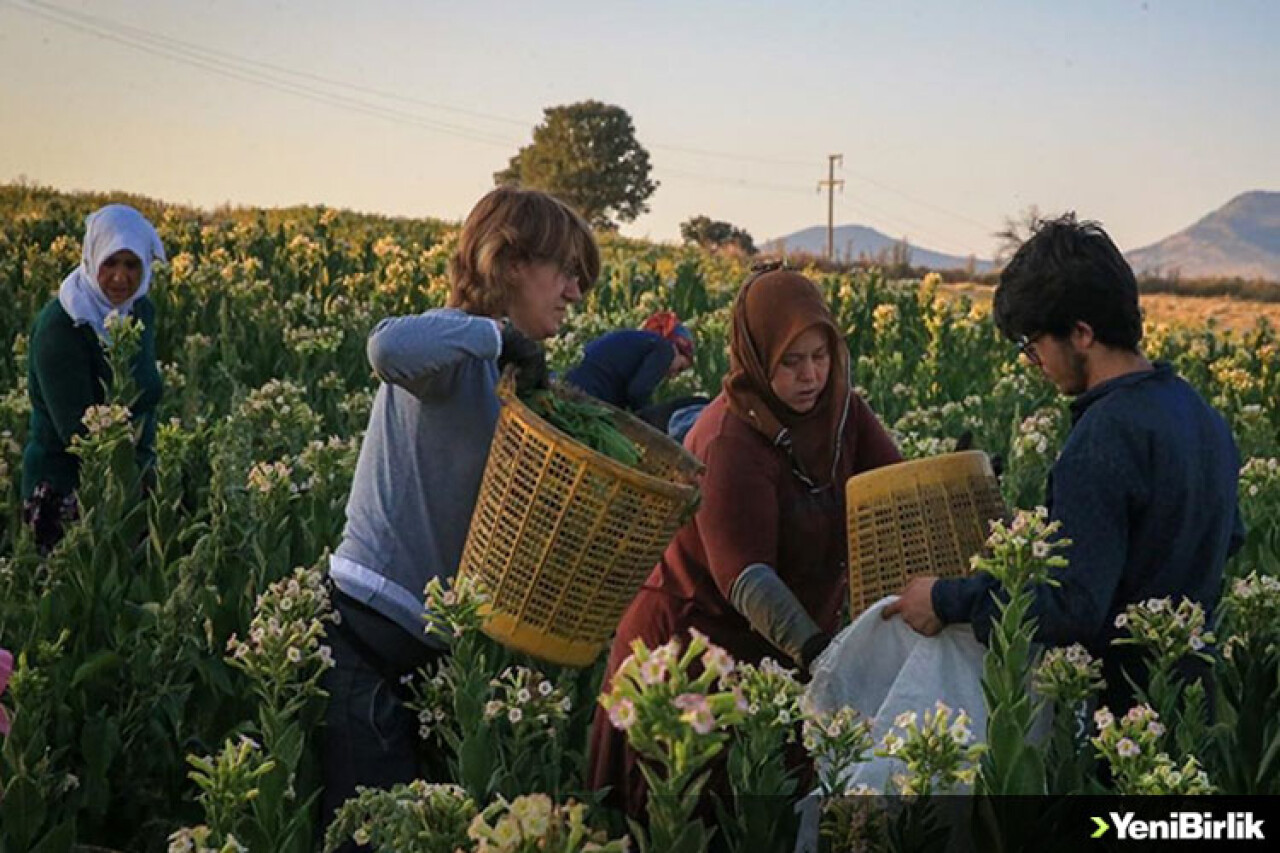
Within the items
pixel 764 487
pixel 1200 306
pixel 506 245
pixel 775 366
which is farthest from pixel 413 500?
pixel 1200 306

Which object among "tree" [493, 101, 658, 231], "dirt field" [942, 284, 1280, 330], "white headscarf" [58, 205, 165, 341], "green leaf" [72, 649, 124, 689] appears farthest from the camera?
"tree" [493, 101, 658, 231]

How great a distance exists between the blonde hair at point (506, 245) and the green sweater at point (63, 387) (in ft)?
6.88

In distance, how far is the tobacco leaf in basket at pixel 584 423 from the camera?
3.46 meters

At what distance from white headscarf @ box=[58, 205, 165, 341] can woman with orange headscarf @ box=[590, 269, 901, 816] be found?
8.27 ft

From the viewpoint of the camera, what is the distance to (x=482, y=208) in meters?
3.58

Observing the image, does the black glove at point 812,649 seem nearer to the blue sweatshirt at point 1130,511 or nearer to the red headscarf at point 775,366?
the blue sweatshirt at point 1130,511

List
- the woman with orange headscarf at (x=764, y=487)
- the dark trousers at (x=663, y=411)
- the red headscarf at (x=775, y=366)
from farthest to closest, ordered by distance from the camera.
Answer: the dark trousers at (x=663, y=411) → the red headscarf at (x=775, y=366) → the woman with orange headscarf at (x=764, y=487)

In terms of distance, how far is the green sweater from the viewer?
17.5 ft

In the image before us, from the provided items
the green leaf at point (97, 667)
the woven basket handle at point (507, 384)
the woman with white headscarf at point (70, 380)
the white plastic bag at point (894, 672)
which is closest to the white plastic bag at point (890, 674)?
the white plastic bag at point (894, 672)

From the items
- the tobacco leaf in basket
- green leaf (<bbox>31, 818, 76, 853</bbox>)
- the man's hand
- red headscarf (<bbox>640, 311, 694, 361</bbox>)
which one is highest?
red headscarf (<bbox>640, 311, 694, 361</bbox>)

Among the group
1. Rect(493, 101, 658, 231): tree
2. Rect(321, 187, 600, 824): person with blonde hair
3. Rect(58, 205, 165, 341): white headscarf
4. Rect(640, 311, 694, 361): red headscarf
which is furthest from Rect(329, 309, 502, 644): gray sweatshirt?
Rect(493, 101, 658, 231): tree

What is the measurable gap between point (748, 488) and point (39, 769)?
1.58 m

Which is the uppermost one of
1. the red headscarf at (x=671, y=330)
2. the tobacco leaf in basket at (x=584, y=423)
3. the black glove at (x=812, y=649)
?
the red headscarf at (x=671, y=330)

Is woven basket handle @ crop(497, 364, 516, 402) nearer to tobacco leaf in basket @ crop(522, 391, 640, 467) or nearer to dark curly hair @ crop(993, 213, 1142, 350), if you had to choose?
tobacco leaf in basket @ crop(522, 391, 640, 467)
